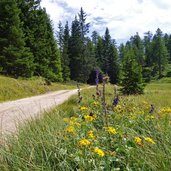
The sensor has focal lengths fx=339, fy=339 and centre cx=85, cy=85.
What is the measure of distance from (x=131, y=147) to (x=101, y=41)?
9088 cm

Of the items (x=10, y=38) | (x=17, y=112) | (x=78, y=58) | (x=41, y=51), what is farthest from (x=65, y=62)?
(x=17, y=112)

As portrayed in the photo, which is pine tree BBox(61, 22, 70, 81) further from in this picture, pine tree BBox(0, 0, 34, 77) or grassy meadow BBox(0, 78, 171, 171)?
grassy meadow BBox(0, 78, 171, 171)

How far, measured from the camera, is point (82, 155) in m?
3.36

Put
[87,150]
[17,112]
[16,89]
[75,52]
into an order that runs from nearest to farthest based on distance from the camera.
→ [87,150] < [17,112] < [16,89] < [75,52]

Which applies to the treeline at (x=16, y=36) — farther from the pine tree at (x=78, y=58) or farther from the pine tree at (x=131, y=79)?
the pine tree at (x=78, y=58)

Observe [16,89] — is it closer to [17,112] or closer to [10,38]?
[10,38]

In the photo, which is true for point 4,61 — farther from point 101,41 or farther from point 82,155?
point 101,41

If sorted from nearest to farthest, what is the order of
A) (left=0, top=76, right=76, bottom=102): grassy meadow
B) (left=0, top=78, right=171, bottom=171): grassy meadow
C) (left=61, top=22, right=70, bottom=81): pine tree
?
(left=0, top=78, right=171, bottom=171): grassy meadow, (left=0, top=76, right=76, bottom=102): grassy meadow, (left=61, top=22, right=70, bottom=81): pine tree

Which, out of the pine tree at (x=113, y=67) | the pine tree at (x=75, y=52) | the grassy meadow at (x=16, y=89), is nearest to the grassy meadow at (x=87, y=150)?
the grassy meadow at (x=16, y=89)

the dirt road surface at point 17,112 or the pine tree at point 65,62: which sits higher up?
the pine tree at point 65,62

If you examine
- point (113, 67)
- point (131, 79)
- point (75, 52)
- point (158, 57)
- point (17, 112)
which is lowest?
point (17, 112)

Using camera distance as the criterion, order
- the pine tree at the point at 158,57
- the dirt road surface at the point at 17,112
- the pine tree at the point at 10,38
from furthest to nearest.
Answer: the pine tree at the point at 158,57, the pine tree at the point at 10,38, the dirt road surface at the point at 17,112

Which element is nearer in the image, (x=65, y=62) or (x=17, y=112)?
(x=17, y=112)

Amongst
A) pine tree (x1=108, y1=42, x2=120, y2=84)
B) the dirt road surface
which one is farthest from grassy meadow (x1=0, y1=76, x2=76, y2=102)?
pine tree (x1=108, y1=42, x2=120, y2=84)
